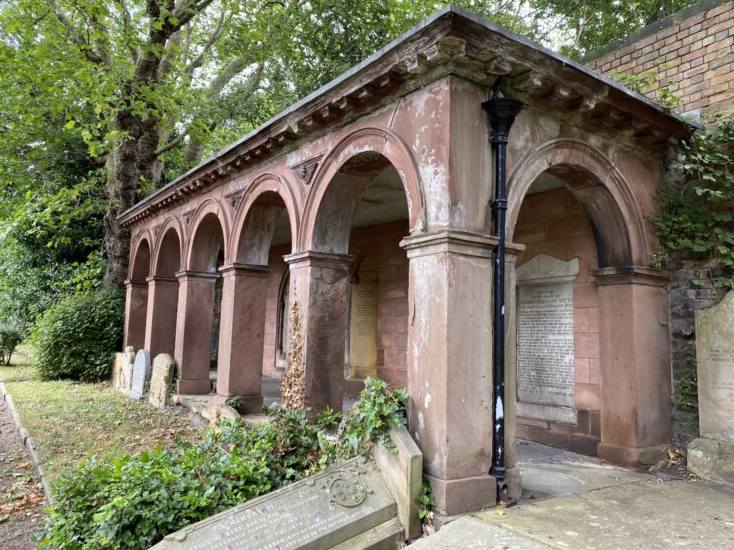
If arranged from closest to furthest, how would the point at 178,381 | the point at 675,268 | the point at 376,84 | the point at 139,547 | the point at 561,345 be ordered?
the point at 139,547, the point at 376,84, the point at 675,268, the point at 561,345, the point at 178,381

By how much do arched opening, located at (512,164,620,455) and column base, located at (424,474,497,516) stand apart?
240 centimetres

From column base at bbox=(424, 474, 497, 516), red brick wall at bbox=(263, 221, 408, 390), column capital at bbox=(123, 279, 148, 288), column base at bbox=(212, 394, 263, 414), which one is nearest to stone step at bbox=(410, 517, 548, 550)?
column base at bbox=(424, 474, 497, 516)

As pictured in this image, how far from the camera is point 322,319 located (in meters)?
5.72

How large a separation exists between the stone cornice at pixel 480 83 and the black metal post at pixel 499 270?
240 mm

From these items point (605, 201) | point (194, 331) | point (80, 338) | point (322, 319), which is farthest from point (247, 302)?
point (80, 338)

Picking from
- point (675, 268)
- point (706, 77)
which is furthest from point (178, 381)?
point (706, 77)

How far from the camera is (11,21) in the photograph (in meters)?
10.2

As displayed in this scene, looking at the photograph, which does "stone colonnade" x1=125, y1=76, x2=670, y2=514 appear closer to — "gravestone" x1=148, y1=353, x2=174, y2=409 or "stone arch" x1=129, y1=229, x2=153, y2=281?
"gravestone" x1=148, y1=353, x2=174, y2=409

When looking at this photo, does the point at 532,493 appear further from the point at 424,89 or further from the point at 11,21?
the point at 11,21

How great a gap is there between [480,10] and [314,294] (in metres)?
8.25

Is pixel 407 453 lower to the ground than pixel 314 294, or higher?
lower

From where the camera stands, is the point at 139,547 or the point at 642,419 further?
the point at 642,419

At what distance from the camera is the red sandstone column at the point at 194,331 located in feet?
28.6

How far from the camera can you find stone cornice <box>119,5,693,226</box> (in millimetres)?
3889
